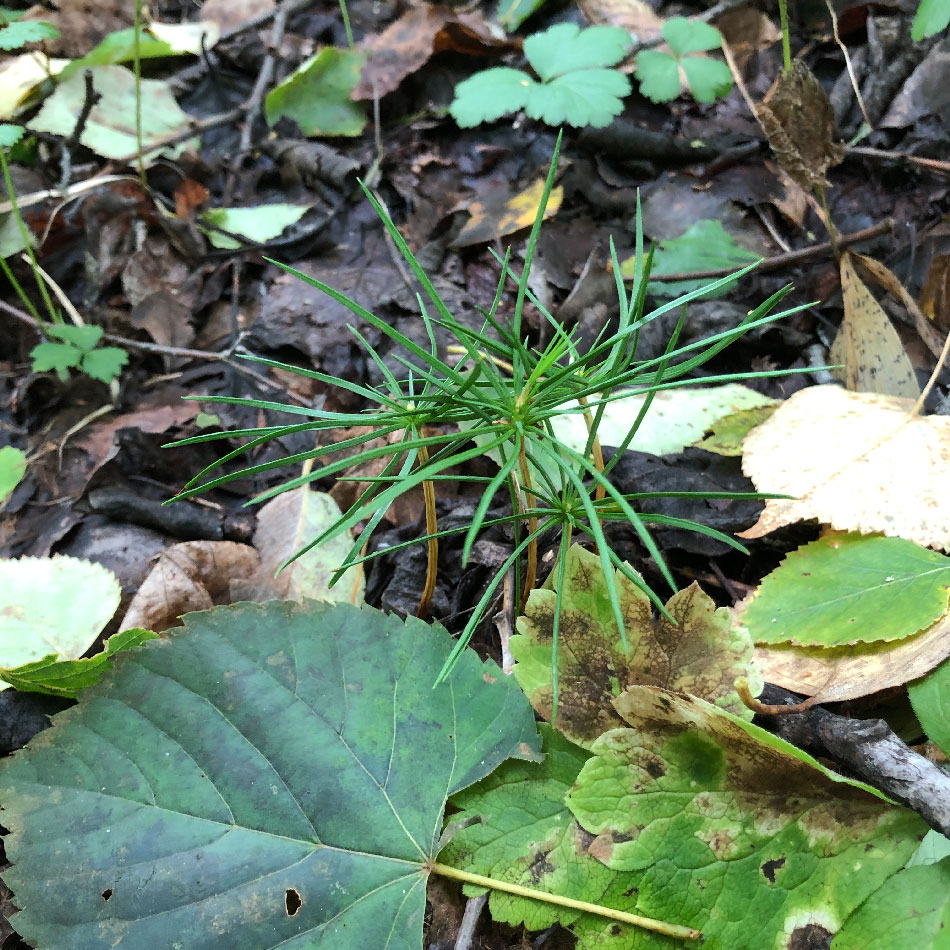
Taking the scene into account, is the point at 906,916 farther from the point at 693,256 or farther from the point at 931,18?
the point at 931,18

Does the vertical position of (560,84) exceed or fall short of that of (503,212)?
it exceeds it

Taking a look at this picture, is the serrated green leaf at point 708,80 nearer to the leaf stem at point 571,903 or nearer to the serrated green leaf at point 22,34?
the serrated green leaf at point 22,34

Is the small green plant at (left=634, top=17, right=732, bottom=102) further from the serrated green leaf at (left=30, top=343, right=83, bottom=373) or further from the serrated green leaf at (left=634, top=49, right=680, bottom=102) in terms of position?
the serrated green leaf at (left=30, top=343, right=83, bottom=373)

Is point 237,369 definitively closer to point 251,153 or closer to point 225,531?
point 225,531

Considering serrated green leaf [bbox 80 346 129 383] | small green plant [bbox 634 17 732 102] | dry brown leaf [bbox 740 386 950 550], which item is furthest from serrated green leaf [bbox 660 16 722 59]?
serrated green leaf [bbox 80 346 129 383]

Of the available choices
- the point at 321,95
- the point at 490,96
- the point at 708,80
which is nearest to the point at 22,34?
the point at 321,95
